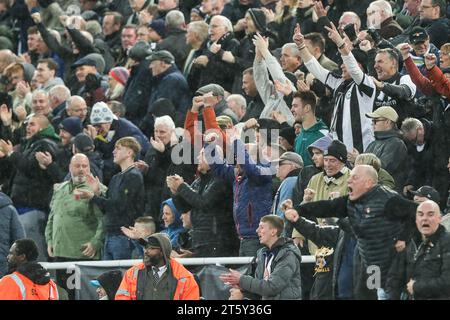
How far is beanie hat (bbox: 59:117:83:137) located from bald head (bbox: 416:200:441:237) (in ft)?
22.8

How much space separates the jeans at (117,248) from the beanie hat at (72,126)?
232 cm

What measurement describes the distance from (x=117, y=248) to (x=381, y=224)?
4.29 m

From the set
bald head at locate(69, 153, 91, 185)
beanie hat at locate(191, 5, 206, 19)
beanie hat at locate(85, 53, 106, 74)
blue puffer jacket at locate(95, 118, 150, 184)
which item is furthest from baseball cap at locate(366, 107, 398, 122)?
beanie hat at locate(85, 53, 106, 74)

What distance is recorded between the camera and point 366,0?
65.8 ft

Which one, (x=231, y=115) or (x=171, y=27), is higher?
(x=171, y=27)

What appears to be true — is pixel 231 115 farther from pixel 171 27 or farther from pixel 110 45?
pixel 110 45

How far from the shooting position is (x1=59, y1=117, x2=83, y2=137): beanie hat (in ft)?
63.2

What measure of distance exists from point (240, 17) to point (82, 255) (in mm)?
5655

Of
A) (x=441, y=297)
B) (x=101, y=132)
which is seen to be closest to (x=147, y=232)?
(x=101, y=132)

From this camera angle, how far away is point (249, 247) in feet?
51.9

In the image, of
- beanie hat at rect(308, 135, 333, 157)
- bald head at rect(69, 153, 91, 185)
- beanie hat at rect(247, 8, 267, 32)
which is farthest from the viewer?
beanie hat at rect(247, 8, 267, 32)

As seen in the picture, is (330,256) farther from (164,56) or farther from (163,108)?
(164,56)

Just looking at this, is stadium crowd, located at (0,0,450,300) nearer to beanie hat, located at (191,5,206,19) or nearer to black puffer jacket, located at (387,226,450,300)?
black puffer jacket, located at (387,226,450,300)

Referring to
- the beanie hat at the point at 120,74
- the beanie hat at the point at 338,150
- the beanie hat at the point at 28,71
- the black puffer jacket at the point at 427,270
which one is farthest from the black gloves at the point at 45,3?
the black puffer jacket at the point at 427,270
